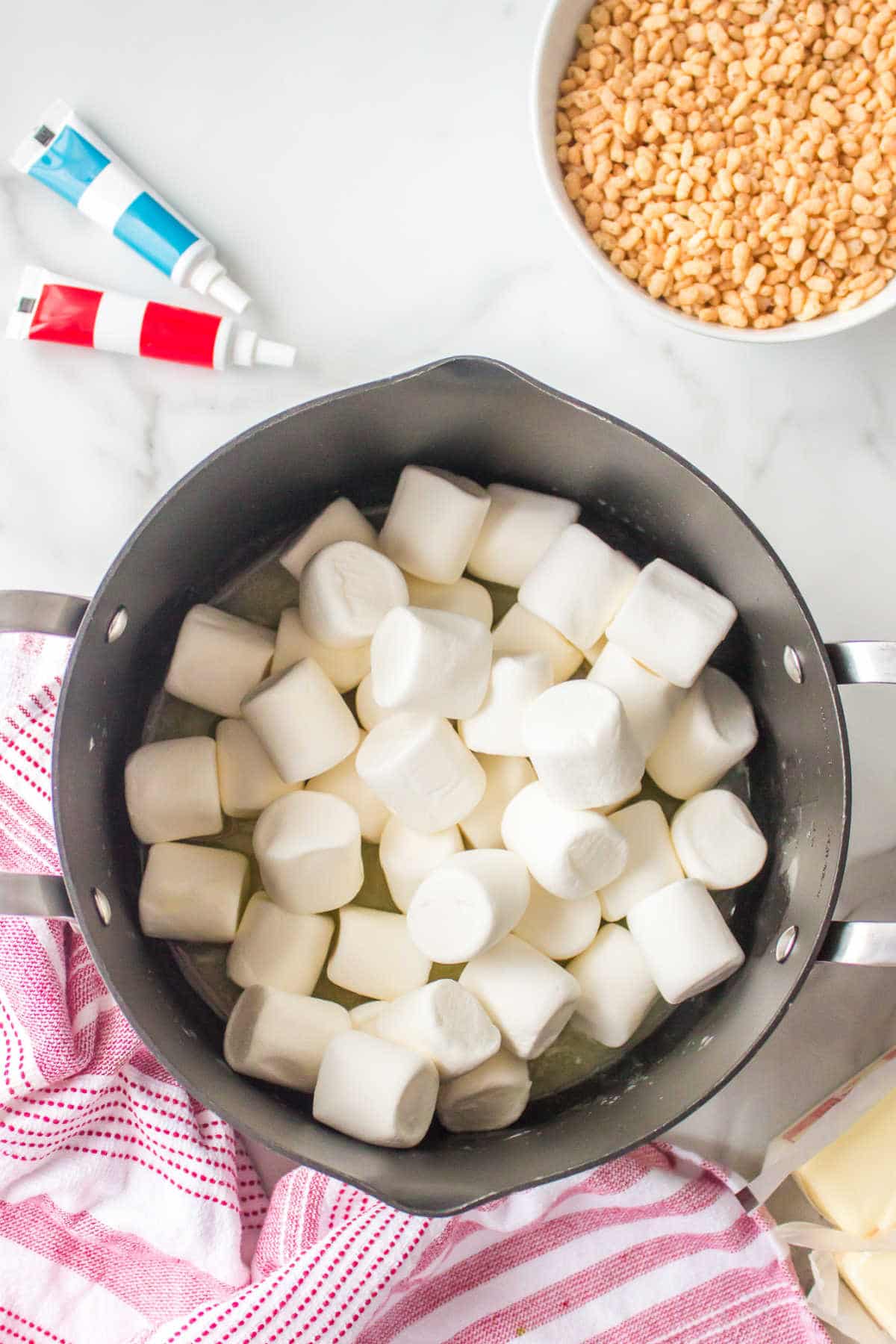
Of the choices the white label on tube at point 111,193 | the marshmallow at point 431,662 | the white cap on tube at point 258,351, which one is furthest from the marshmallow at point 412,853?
the white label on tube at point 111,193

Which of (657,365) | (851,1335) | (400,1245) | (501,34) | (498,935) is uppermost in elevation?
(501,34)

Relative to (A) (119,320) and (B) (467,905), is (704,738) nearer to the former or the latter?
(B) (467,905)

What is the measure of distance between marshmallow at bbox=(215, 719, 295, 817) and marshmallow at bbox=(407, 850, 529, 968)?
0.16 m

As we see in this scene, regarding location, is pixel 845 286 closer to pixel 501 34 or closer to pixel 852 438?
pixel 852 438

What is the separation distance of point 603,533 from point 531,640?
0.14 meters

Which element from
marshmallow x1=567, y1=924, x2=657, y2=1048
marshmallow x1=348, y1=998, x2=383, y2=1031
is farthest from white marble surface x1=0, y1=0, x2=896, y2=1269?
marshmallow x1=348, y1=998, x2=383, y2=1031

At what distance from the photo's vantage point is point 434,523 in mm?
960

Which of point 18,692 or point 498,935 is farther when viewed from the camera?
point 18,692

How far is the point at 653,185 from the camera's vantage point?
0.95 m

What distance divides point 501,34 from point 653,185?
0.71 ft

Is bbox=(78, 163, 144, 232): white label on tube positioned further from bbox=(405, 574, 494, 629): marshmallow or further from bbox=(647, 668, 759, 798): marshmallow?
bbox=(647, 668, 759, 798): marshmallow

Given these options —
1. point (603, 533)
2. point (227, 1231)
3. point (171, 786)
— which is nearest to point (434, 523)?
point (603, 533)

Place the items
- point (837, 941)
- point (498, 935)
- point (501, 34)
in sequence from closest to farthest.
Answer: point (837, 941) → point (498, 935) → point (501, 34)

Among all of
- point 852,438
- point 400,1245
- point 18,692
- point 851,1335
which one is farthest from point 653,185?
point 851,1335
